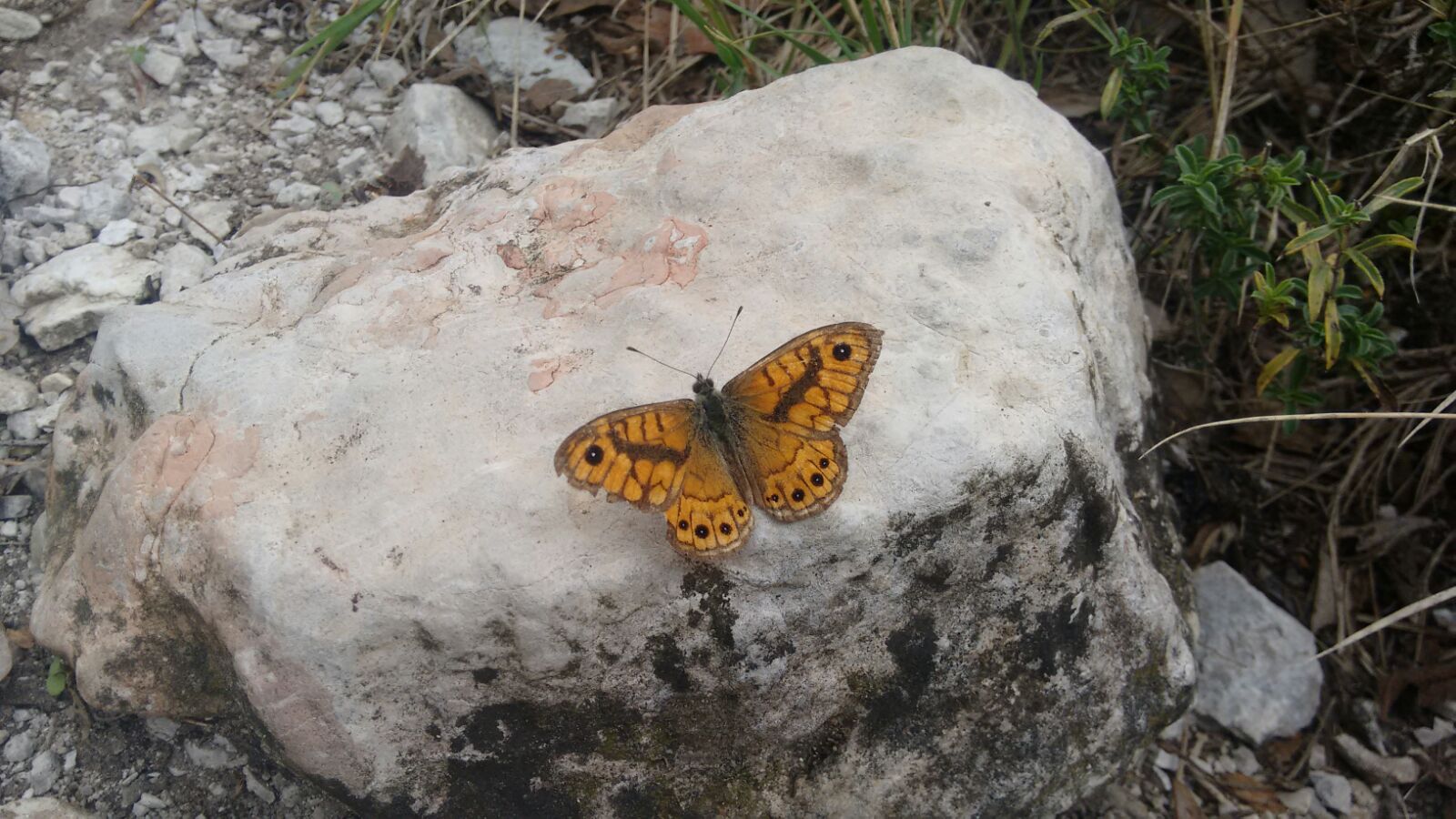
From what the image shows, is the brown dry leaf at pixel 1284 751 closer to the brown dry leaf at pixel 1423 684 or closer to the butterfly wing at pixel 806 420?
the brown dry leaf at pixel 1423 684

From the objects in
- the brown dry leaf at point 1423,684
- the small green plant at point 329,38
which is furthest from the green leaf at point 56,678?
the brown dry leaf at point 1423,684

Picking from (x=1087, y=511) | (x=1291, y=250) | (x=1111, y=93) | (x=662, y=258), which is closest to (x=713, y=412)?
(x=662, y=258)

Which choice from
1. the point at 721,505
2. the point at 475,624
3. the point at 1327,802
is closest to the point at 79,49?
the point at 475,624

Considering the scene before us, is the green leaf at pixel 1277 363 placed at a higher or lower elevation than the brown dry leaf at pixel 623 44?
lower

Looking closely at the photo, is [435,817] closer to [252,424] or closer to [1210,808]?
[252,424]

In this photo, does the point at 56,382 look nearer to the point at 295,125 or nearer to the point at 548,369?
the point at 295,125
